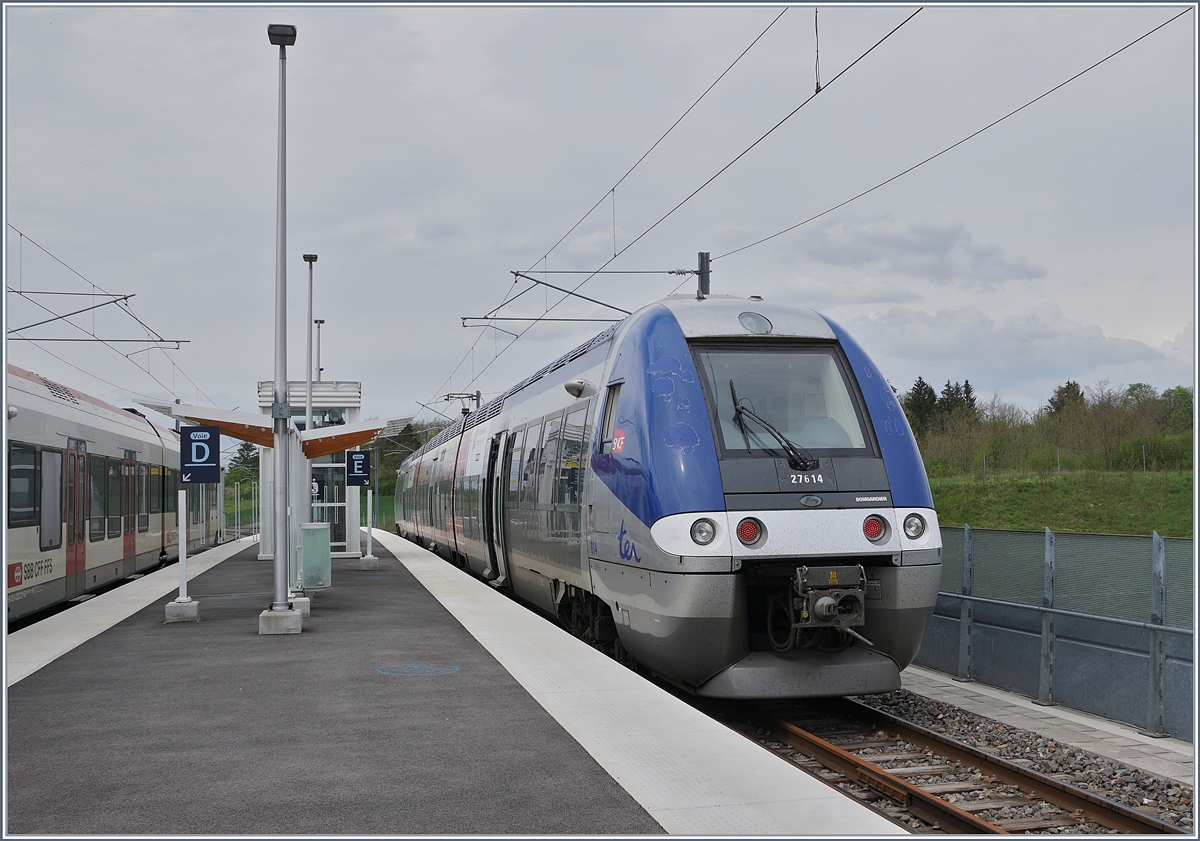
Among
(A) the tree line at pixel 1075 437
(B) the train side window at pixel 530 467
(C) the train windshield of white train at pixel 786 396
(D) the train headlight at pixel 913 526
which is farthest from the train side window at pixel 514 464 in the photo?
(A) the tree line at pixel 1075 437

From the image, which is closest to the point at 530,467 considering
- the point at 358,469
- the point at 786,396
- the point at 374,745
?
the point at 786,396

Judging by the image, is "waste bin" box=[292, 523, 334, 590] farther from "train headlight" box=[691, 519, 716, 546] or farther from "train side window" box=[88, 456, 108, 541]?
"train headlight" box=[691, 519, 716, 546]

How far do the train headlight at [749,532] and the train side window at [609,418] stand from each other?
6.02ft

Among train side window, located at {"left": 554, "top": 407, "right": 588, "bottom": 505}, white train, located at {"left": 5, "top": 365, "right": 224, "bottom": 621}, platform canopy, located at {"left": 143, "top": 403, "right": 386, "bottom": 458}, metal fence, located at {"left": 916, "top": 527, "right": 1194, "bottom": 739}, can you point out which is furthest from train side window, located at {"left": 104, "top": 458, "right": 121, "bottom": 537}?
metal fence, located at {"left": 916, "top": 527, "right": 1194, "bottom": 739}

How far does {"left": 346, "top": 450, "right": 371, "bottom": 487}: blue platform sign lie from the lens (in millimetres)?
26500

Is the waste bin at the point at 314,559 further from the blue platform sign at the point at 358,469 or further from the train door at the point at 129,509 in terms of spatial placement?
the blue platform sign at the point at 358,469

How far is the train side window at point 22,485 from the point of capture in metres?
13.5

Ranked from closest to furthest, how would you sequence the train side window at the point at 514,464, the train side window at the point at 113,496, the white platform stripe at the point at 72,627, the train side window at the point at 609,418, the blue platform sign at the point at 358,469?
1. the white platform stripe at the point at 72,627
2. the train side window at the point at 609,418
3. the train side window at the point at 514,464
4. the train side window at the point at 113,496
5. the blue platform sign at the point at 358,469

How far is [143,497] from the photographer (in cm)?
2305

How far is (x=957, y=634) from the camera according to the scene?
12.9 metres

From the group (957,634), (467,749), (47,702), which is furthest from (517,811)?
(957,634)

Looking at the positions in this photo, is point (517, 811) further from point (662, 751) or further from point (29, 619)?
point (29, 619)

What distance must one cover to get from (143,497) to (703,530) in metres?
17.7

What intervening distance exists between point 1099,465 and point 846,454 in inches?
1299
